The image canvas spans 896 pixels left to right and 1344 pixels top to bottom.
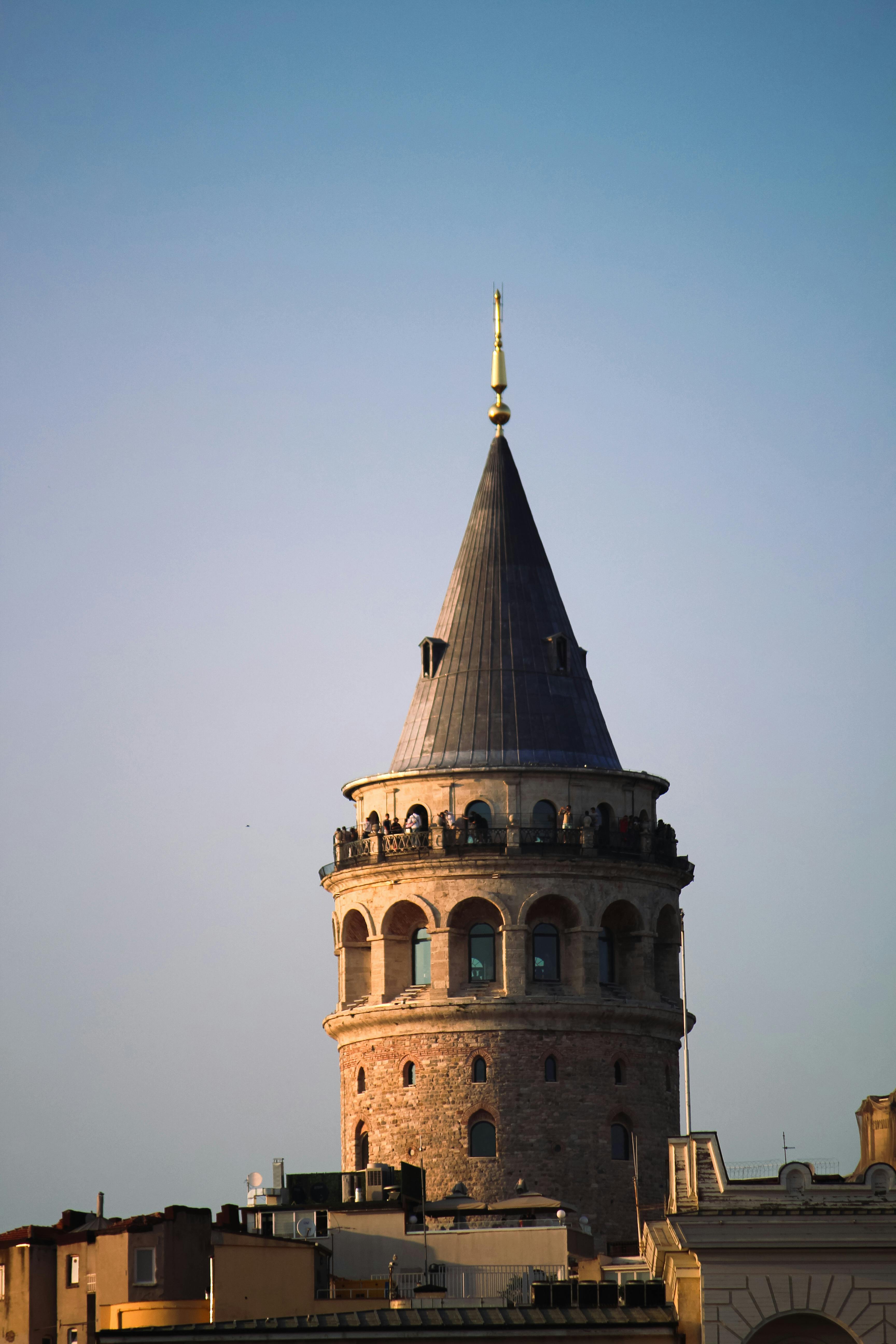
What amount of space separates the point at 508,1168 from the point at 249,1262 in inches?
736

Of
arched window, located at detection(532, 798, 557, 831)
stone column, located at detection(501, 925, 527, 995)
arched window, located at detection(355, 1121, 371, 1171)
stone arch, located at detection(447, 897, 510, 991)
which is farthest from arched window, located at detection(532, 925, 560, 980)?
arched window, located at detection(355, 1121, 371, 1171)

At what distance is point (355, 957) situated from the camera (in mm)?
84875

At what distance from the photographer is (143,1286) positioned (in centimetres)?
6272

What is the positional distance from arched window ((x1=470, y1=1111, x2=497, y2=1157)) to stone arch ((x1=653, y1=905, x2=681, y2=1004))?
282 inches

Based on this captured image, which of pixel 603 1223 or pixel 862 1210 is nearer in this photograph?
pixel 862 1210

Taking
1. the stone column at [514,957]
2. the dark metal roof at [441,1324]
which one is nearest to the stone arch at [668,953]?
the stone column at [514,957]

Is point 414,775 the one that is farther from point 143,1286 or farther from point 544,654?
point 143,1286

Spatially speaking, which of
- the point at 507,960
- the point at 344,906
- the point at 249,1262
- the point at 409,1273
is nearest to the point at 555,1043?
the point at 507,960

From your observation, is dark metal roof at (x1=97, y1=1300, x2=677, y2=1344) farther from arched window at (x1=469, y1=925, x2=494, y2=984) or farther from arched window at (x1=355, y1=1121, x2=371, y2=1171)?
arched window at (x1=469, y1=925, x2=494, y2=984)

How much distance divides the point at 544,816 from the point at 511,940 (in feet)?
12.4

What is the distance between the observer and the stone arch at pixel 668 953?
276 feet

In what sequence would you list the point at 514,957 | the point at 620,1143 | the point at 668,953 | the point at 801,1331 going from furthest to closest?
the point at 668,953 < the point at 514,957 < the point at 620,1143 < the point at 801,1331

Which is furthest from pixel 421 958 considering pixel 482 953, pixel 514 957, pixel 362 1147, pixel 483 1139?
pixel 483 1139

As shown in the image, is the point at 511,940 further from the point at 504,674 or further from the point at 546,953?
the point at 504,674
